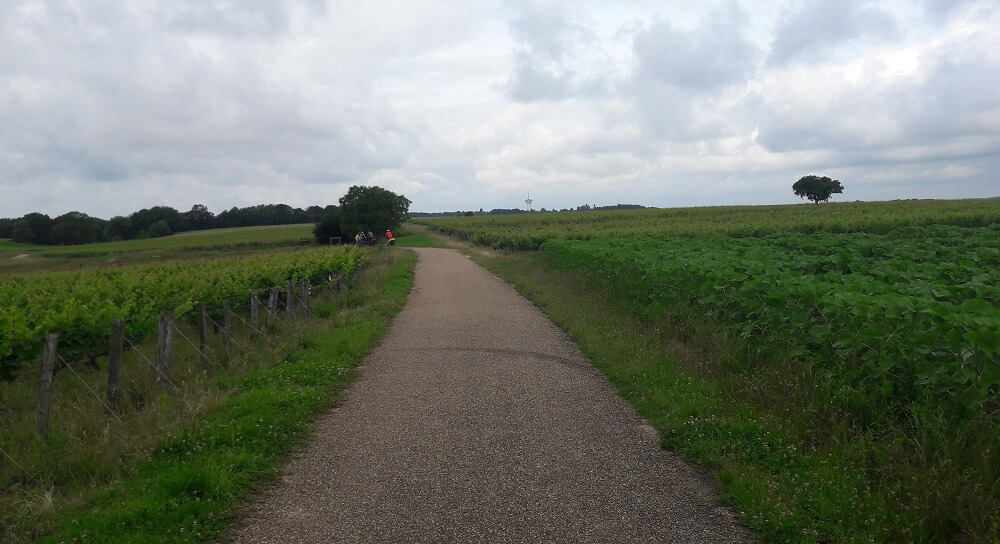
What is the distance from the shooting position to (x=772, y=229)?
41.8 meters

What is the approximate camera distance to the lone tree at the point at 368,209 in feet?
241

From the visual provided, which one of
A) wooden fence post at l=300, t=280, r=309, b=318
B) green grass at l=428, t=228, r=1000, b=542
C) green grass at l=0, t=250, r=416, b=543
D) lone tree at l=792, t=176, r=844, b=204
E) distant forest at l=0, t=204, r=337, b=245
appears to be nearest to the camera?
green grass at l=428, t=228, r=1000, b=542

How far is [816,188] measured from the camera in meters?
105

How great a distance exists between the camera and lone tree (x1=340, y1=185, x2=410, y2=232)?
73.5m

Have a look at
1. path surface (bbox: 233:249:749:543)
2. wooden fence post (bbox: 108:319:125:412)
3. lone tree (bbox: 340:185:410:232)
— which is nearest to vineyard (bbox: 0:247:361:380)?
wooden fence post (bbox: 108:319:125:412)

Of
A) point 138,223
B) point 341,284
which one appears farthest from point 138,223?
point 341,284

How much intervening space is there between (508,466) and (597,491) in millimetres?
879

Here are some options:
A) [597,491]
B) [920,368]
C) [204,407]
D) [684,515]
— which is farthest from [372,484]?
[920,368]

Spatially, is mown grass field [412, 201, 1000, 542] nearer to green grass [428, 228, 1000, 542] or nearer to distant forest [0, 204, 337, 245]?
green grass [428, 228, 1000, 542]

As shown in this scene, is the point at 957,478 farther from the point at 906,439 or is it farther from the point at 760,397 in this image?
the point at 760,397

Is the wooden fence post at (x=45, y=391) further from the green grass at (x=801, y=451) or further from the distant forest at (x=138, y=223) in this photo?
the distant forest at (x=138, y=223)

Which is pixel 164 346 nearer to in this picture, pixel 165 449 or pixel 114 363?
pixel 114 363

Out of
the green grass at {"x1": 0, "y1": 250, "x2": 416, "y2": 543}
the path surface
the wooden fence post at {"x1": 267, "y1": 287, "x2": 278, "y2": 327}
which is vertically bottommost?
the path surface

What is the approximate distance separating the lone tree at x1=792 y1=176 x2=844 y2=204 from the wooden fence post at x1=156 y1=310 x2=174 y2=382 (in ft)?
359
